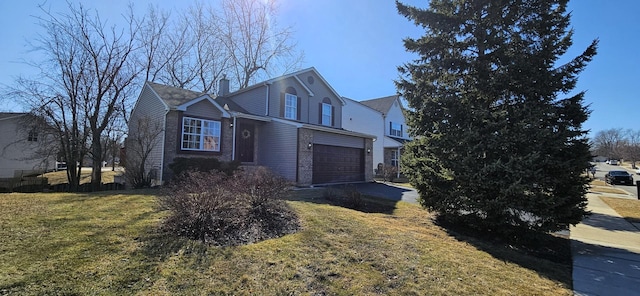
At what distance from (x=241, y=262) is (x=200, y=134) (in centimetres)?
1073

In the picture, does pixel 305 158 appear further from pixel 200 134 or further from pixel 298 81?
pixel 298 81

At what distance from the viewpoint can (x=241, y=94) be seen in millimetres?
19031

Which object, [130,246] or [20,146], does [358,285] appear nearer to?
[130,246]

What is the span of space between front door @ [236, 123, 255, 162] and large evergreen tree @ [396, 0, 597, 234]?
9.93m

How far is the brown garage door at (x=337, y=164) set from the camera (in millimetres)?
15952

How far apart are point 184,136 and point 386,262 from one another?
11334mm

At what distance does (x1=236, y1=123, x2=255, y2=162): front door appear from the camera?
15.6 meters

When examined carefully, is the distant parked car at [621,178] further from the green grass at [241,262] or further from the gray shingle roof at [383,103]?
the green grass at [241,262]

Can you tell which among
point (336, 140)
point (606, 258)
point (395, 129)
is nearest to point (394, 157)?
point (395, 129)

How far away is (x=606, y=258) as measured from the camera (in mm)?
5988

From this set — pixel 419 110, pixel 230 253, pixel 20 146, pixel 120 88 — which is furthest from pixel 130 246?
pixel 20 146

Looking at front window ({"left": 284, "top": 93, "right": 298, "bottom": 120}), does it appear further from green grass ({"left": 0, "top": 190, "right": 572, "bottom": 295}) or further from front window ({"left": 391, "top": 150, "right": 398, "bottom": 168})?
front window ({"left": 391, "top": 150, "right": 398, "bottom": 168})

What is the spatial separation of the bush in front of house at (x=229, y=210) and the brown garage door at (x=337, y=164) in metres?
9.07

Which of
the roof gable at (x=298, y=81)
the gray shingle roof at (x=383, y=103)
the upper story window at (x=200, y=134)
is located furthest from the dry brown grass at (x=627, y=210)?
the gray shingle roof at (x=383, y=103)
